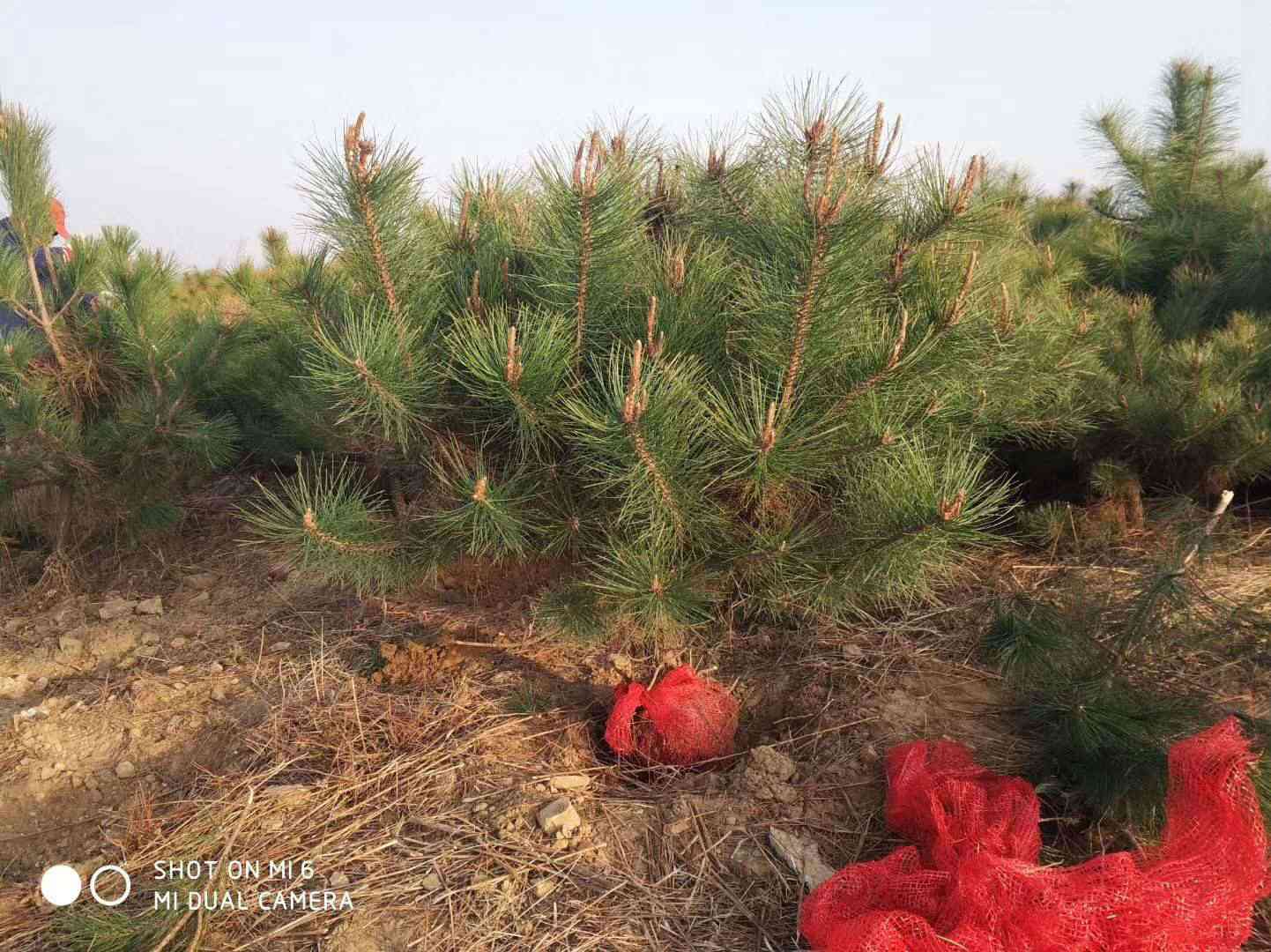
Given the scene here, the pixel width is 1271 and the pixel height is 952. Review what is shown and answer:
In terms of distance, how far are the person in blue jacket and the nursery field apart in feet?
0.26

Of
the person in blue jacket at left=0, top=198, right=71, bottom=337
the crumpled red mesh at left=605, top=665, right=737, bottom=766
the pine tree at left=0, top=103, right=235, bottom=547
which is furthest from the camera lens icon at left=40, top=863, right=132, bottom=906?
the person in blue jacket at left=0, top=198, right=71, bottom=337

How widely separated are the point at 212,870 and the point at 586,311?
4.76ft

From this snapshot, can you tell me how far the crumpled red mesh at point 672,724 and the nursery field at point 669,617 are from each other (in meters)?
0.01

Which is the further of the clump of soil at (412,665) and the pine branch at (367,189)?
the clump of soil at (412,665)

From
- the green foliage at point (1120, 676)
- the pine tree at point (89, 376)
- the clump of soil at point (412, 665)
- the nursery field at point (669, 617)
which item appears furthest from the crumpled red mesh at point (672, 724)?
the pine tree at point (89, 376)

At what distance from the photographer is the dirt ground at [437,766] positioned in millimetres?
1622

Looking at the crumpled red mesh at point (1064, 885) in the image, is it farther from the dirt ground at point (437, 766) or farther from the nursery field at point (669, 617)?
the dirt ground at point (437, 766)

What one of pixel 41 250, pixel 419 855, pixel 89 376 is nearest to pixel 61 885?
pixel 419 855

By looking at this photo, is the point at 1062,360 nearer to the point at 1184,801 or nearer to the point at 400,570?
the point at 1184,801

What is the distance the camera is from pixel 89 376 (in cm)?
325

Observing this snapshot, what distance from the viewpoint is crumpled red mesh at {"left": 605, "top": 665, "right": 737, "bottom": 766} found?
205 cm

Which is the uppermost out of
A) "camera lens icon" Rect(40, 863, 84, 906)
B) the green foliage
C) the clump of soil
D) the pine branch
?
the pine branch

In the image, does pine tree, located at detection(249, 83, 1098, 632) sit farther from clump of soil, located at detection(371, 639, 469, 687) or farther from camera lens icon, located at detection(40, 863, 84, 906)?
camera lens icon, located at detection(40, 863, 84, 906)

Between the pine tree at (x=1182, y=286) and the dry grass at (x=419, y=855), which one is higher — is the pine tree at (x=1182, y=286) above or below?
above
